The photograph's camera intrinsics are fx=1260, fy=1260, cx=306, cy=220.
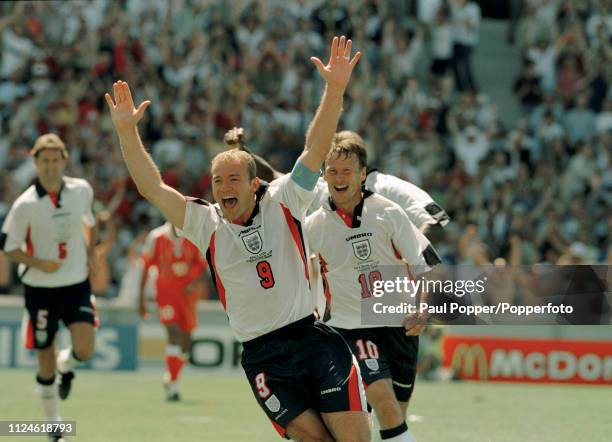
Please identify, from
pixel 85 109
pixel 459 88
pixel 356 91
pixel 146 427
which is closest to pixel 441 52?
pixel 459 88

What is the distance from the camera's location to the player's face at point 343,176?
8.52 meters

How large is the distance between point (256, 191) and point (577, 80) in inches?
723

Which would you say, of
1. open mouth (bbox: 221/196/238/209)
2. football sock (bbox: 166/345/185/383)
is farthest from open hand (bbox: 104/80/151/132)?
football sock (bbox: 166/345/185/383)

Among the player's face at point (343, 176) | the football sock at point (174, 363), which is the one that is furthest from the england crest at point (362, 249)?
the football sock at point (174, 363)

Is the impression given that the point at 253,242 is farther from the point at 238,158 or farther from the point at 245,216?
the point at 238,158

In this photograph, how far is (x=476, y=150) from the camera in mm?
23453

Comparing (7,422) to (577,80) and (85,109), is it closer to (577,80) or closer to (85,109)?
(85,109)

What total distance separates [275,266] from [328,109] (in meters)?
1.01

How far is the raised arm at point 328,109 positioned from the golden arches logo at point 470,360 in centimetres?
1199

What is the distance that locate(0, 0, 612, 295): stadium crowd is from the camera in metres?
21.6

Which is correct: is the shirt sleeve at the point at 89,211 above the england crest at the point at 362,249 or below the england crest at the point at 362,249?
above

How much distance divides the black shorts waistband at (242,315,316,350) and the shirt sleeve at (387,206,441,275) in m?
1.21

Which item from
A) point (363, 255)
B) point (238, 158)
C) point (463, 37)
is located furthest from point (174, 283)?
point (463, 37)

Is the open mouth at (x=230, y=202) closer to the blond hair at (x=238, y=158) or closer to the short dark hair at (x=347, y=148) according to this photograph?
the blond hair at (x=238, y=158)
